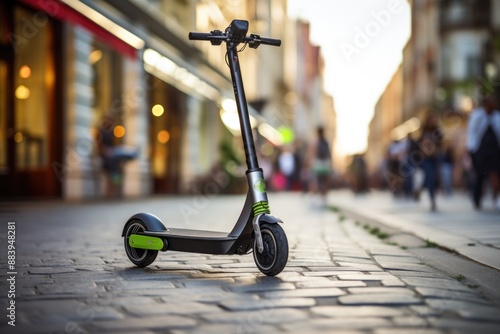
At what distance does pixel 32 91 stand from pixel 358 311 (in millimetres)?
13205

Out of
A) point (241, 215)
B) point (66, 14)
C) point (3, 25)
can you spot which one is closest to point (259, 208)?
point (241, 215)

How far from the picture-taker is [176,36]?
22.5 metres

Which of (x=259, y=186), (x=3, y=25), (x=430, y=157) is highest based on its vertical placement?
(x=3, y=25)

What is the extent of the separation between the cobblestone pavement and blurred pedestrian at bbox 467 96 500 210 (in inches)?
239

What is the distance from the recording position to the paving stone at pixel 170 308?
3.44 metres

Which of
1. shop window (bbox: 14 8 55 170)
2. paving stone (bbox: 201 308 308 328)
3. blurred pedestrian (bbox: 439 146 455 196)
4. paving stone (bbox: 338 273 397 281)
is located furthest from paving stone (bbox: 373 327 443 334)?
blurred pedestrian (bbox: 439 146 455 196)

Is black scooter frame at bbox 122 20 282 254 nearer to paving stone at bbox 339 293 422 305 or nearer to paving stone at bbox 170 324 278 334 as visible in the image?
paving stone at bbox 339 293 422 305

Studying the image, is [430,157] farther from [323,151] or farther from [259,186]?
[259,186]

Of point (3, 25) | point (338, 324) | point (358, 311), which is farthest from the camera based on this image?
point (3, 25)

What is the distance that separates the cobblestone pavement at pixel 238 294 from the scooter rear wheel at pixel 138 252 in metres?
0.07

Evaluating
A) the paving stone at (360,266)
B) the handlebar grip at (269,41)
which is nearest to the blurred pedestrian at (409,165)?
the paving stone at (360,266)

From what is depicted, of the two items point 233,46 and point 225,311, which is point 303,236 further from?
point 225,311

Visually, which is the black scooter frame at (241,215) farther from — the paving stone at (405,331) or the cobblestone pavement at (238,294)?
the paving stone at (405,331)

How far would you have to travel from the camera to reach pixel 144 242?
5023mm
